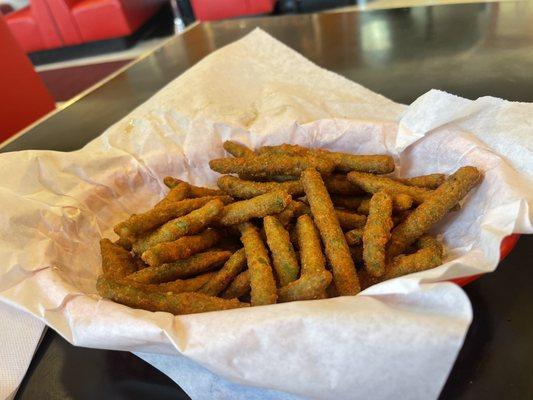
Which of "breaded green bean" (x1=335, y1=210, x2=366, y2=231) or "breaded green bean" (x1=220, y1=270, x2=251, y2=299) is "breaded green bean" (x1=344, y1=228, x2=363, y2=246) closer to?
"breaded green bean" (x1=335, y1=210, x2=366, y2=231)

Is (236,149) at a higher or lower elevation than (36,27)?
higher

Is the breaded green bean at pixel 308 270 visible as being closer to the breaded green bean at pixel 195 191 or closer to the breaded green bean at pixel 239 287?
the breaded green bean at pixel 239 287

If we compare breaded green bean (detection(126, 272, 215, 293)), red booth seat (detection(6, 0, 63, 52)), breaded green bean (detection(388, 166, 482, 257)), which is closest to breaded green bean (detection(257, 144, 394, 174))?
breaded green bean (detection(388, 166, 482, 257))

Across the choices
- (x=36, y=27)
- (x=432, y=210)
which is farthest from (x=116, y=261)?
(x=36, y=27)

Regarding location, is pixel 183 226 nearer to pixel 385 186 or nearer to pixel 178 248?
pixel 178 248

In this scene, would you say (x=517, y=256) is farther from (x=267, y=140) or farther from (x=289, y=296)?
(x=267, y=140)

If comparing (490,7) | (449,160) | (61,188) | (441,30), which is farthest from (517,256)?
(490,7)
